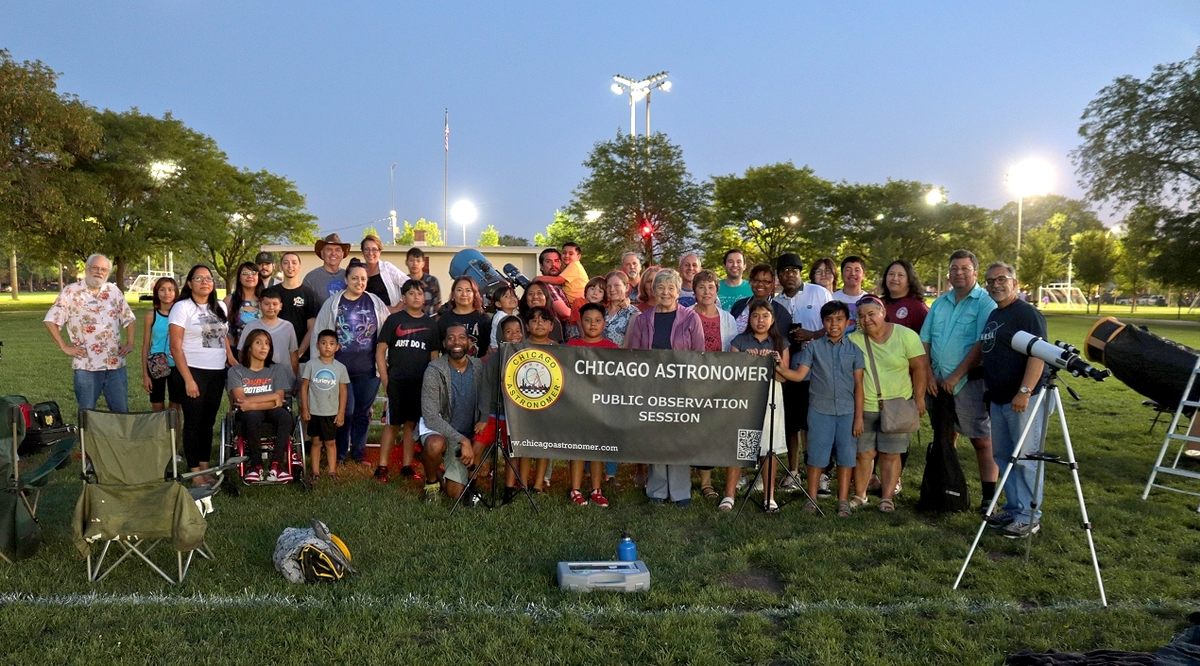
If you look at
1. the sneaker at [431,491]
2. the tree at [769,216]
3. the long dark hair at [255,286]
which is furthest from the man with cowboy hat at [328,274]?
the tree at [769,216]

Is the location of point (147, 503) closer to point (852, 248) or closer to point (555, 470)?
point (555, 470)

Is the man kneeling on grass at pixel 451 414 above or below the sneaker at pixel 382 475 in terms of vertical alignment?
above

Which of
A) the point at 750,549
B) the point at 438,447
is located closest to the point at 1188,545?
the point at 750,549

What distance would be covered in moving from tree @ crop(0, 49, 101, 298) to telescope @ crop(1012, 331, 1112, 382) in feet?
106

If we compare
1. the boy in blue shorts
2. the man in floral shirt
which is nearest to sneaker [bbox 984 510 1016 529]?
the boy in blue shorts

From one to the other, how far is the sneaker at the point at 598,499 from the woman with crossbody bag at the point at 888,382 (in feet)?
7.09

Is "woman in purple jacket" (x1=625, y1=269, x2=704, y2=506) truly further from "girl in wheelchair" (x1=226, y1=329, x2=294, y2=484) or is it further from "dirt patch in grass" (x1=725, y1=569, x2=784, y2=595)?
"girl in wheelchair" (x1=226, y1=329, x2=294, y2=484)

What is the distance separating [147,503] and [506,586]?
7.51 ft

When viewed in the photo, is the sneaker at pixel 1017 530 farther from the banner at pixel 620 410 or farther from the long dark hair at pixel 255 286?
the long dark hair at pixel 255 286

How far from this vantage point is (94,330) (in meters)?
6.78

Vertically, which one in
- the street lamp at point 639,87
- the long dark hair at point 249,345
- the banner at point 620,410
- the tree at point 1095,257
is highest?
the street lamp at point 639,87

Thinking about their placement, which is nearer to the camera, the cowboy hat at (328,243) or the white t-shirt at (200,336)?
the white t-shirt at (200,336)

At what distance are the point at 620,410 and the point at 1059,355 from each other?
10.2ft

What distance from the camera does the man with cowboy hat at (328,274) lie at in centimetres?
759
